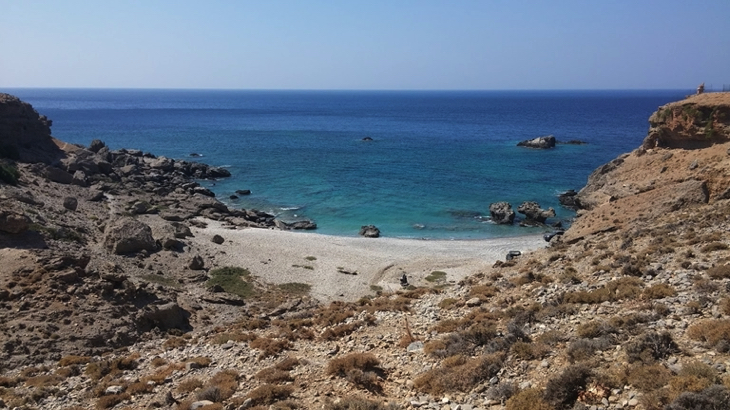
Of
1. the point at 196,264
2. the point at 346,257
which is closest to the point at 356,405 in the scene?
the point at 196,264

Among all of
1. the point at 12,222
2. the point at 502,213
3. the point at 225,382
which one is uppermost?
the point at 12,222

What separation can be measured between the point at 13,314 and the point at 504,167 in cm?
7902

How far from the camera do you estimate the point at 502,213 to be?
194 ft

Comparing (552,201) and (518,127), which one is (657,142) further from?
(518,127)

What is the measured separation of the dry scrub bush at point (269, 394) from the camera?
48.2 feet

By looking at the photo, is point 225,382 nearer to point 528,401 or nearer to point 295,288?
point 528,401

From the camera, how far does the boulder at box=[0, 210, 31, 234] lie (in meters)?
31.5

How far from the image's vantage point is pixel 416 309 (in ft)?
76.8

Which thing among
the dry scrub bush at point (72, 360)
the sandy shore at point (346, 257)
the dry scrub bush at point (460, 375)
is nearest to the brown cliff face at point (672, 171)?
the sandy shore at point (346, 257)

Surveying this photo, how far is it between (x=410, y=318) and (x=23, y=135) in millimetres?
65330

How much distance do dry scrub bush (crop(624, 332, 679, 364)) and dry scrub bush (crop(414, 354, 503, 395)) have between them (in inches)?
134

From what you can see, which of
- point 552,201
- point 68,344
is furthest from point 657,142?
point 68,344

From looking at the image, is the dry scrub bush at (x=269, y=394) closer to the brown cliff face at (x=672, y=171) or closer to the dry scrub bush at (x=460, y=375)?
the dry scrub bush at (x=460, y=375)

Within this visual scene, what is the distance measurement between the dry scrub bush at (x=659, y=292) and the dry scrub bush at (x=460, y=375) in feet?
20.6
